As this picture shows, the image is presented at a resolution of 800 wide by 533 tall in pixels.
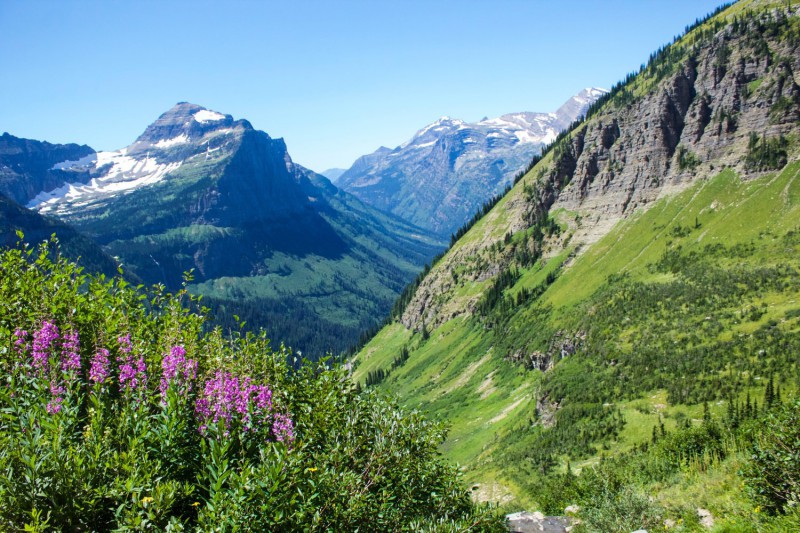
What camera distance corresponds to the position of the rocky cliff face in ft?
451

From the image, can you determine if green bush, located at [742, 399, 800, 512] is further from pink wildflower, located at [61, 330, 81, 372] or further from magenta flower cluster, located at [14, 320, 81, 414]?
pink wildflower, located at [61, 330, 81, 372]

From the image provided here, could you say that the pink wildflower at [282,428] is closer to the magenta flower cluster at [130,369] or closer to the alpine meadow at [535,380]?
the alpine meadow at [535,380]

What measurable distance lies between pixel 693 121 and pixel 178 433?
190 meters

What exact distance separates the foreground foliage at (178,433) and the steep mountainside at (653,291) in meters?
16.3

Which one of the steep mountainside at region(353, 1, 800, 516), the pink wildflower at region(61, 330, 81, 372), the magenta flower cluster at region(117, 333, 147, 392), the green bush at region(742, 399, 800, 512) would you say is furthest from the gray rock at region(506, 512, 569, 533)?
the pink wildflower at region(61, 330, 81, 372)

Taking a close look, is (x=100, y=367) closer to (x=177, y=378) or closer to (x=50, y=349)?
(x=50, y=349)

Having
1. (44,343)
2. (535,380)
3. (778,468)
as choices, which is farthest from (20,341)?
(535,380)

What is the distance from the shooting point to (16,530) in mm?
11406

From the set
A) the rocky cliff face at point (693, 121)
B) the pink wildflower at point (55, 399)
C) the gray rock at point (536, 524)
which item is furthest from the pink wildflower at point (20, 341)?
the rocky cliff face at point (693, 121)

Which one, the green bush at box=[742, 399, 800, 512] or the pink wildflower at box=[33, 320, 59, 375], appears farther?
the pink wildflower at box=[33, 320, 59, 375]

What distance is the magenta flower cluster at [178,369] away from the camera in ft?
59.7

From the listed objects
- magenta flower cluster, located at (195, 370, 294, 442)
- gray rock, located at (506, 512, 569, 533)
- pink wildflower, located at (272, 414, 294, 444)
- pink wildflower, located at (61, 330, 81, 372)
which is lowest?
gray rock, located at (506, 512, 569, 533)

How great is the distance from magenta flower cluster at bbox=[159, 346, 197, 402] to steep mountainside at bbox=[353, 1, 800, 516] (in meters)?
24.6

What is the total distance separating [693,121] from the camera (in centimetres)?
15850
